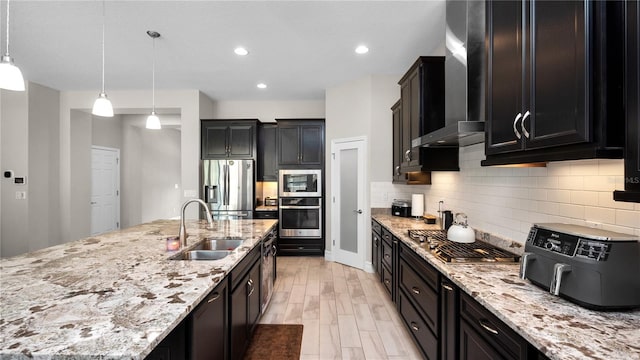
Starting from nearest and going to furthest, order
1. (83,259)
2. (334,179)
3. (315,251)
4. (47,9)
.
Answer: (83,259), (47,9), (334,179), (315,251)

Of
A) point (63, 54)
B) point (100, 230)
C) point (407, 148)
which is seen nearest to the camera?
point (407, 148)

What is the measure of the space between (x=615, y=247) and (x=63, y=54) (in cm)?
547

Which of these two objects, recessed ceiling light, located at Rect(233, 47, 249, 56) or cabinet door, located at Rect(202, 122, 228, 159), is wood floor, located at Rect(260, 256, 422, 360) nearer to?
cabinet door, located at Rect(202, 122, 228, 159)

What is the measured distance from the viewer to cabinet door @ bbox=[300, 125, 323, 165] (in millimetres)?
5147

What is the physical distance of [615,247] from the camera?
1014 mm

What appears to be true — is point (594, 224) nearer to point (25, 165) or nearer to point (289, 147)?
point (289, 147)

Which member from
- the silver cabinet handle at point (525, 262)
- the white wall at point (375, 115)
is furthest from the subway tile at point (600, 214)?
the white wall at point (375, 115)

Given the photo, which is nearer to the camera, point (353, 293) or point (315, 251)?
point (353, 293)

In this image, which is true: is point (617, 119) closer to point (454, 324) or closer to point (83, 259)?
point (454, 324)

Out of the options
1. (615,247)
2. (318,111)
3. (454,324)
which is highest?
(318,111)

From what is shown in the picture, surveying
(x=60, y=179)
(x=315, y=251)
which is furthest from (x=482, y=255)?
(x=60, y=179)

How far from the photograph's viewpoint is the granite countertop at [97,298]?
854mm

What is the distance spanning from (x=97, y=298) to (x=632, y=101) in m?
2.10

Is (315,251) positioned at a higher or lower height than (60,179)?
lower
